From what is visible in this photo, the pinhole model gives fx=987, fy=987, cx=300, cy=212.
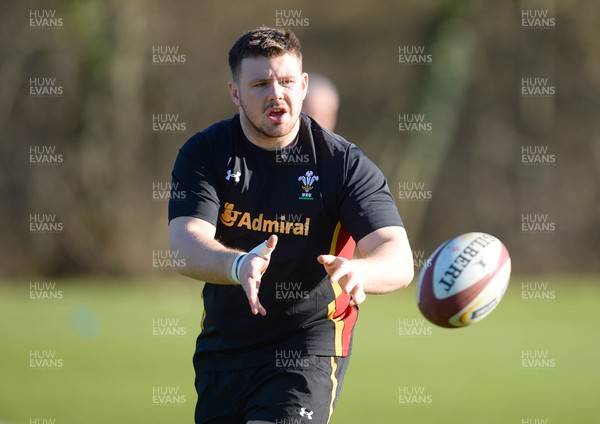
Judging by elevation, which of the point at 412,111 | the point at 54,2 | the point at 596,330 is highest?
the point at 54,2

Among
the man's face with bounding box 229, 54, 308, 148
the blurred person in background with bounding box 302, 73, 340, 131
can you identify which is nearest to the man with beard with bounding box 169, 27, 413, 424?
the man's face with bounding box 229, 54, 308, 148

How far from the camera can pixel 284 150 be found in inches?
197

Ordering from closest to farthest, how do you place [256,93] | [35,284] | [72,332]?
[256,93] → [72,332] → [35,284]

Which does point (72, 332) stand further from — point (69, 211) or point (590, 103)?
point (590, 103)

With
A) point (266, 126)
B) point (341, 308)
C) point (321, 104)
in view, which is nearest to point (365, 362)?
point (321, 104)

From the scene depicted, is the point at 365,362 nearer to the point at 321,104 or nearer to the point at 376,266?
the point at 321,104

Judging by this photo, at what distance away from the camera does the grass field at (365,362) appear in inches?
355

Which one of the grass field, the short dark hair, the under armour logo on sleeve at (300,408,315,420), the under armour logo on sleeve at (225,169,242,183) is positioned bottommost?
the grass field

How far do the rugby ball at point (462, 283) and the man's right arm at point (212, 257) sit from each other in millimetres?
1292

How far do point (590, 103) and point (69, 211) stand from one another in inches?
485

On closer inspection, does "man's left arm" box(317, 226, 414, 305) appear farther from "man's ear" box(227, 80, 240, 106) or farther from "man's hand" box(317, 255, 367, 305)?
"man's ear" box(227, 80, 240, 106)

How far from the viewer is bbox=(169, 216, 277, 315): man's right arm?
4000 mm

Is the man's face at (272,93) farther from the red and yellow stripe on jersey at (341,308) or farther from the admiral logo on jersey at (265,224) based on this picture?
the red and yellow stripe on jersey at (341,308)

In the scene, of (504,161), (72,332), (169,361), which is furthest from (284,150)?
(504,161)
